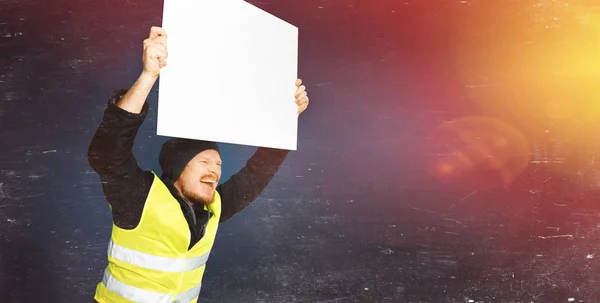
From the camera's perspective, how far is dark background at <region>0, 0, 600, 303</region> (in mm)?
2182

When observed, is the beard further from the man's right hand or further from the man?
the man's right hand

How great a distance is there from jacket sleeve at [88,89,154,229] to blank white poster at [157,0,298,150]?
11cm

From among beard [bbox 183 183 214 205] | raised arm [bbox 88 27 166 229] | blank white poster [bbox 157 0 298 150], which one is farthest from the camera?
beard [bbox 183 183 214 205]

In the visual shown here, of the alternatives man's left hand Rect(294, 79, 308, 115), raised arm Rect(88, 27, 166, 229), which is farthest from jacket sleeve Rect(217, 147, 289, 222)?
raised arm Rect(88, 27, 166, 229)

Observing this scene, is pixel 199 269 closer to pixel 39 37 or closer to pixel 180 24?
pixel 180 24

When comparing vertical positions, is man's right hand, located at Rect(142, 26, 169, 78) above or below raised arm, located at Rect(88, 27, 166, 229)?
above

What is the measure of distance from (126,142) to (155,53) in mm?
292

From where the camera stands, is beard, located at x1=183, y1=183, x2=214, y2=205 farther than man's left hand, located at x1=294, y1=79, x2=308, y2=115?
No

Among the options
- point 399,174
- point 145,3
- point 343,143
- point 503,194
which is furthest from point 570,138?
point 145,3

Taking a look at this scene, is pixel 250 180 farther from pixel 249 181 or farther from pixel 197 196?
pixel 197 196

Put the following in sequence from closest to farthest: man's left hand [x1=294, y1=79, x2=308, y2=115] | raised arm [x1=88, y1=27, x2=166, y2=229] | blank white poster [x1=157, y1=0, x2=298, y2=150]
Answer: raised arm [x1=88, y1=27, x2=166, y2=229], blank white poster [x1=157, y1=0, x2=298, y2=150], man's left hand [x1=294, y1=79, x2=308, y2=115]

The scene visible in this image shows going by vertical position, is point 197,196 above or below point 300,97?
below

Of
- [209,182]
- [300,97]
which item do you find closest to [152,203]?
[209,182]

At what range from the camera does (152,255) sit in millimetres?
1767
